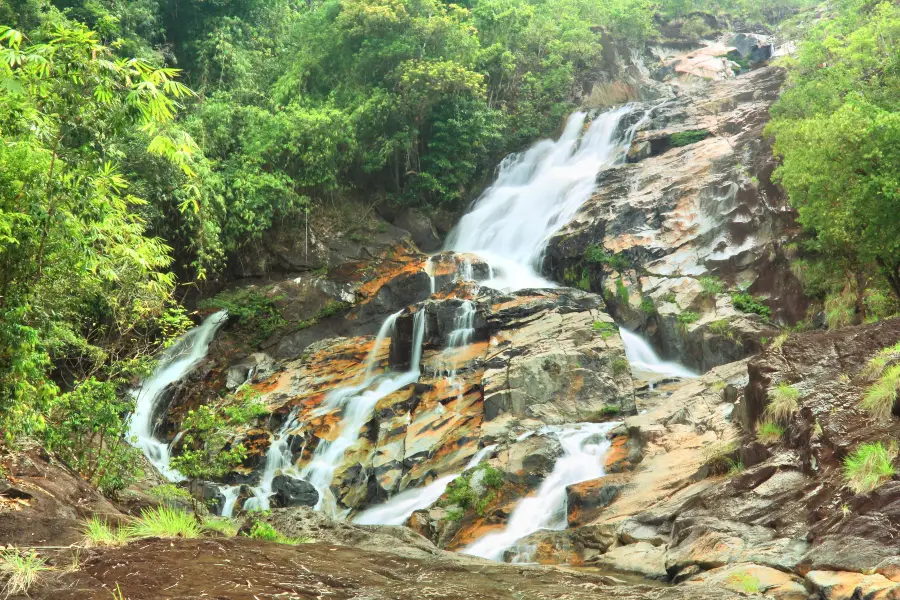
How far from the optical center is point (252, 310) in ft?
78.9

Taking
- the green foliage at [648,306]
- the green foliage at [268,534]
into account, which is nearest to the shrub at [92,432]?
the green foliage at [268,534]

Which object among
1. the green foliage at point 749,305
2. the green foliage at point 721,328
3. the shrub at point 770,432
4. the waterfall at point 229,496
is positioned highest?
the shrub at point 770,432

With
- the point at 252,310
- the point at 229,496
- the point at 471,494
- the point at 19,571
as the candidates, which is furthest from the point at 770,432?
the point at 252,310

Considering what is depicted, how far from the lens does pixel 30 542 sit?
5348 mm

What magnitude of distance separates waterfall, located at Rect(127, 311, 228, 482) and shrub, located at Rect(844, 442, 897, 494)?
51.6 ft

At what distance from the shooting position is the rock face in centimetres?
1889

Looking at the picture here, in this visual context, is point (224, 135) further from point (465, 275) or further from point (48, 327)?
point (48, 327)

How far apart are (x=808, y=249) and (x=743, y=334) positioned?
3.00 m

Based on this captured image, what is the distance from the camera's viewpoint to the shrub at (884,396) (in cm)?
768

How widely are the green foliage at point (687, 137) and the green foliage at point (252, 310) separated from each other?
55.7 feet

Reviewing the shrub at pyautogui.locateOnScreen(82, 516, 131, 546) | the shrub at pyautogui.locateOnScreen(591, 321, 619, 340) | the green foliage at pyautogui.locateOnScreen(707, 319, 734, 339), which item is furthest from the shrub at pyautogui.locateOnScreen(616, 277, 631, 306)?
the shrub at pyautogui.locateOnScreen(82, 516, 131, 546)

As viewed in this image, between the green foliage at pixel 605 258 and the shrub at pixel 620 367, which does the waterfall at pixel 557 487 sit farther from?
the green foliage at pixel 605 258

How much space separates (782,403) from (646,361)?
9.85m

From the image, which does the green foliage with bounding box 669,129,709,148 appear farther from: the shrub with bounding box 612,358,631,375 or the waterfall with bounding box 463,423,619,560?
the waterfall with bounding box 463,423,619,560
